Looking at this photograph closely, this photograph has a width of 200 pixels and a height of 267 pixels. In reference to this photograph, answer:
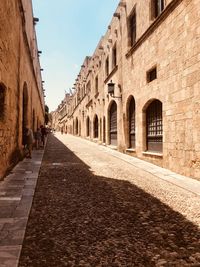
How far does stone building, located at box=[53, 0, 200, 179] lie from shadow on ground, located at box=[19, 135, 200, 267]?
2956 millimetres

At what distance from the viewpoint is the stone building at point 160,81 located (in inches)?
277

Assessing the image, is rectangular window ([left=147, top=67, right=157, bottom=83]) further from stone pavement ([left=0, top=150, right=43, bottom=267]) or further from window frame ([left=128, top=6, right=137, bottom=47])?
stone pavement ([left=0, top=150, right=43, bottom=267])

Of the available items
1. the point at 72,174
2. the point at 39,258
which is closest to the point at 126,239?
the point at 39,258

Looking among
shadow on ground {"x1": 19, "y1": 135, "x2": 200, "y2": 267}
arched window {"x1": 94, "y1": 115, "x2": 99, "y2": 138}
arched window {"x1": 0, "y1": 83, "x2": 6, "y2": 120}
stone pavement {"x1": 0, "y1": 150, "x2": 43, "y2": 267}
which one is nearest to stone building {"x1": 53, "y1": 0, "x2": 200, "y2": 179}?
shadow on ground {"x1": 19, "y1": 135, "x2": 200, "y2": 267}

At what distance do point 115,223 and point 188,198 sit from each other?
2066mm

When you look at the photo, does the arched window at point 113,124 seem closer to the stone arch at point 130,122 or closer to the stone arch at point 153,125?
the stone arch at point 130,122

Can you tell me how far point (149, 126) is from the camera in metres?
10.8

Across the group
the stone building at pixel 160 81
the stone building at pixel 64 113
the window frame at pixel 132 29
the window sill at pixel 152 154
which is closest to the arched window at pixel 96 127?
the stone building at pixel 160 81

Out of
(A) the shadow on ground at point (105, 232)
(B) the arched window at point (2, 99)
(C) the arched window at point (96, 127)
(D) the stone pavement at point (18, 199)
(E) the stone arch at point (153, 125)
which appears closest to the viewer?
(A) the shadow on ground at point (105, 232)

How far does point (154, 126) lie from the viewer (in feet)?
33.6

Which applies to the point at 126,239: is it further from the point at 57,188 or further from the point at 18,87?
the point at 18,87

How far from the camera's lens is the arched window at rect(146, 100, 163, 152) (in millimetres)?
9727

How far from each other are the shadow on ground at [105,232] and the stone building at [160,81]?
2956 mm

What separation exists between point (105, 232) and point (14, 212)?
4.89 ft
